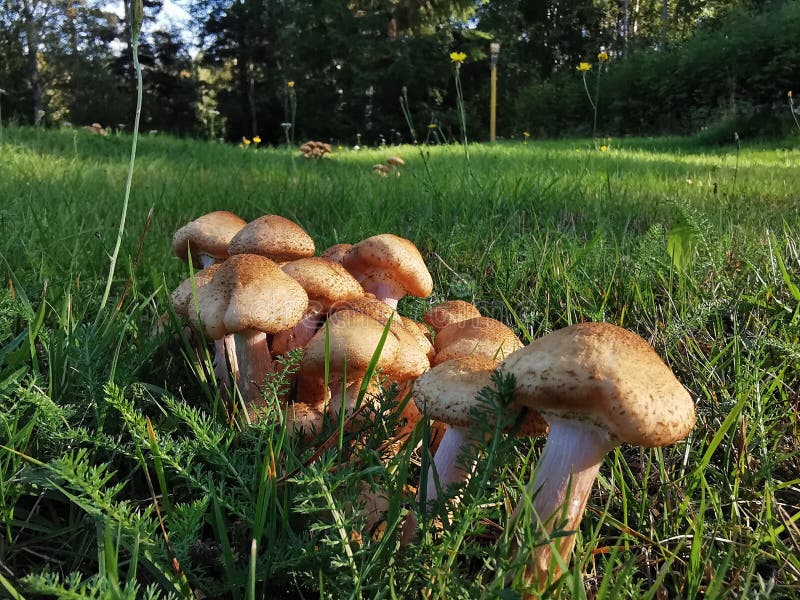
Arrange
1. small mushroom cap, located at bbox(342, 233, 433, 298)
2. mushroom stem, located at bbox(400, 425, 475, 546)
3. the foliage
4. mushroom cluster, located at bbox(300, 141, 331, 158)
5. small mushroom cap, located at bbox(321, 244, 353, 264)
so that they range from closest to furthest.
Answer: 1. mushroom stem, located at bbox(400, 425, 475, 546)
2. small mushroom cap, located at bbox(342, 233, 433, 298)
3. small mushroom cap, located at bbox(321, 244, 353, 264)
4. mushroom cluster, located at bbox(300, 141, 331, 158)
5. the foliage

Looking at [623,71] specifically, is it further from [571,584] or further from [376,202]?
[571,584]

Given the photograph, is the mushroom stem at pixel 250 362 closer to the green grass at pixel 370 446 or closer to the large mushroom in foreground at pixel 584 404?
the green grass at pixel 370 446

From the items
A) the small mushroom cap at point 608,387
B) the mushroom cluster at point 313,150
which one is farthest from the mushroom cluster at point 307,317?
the mushroom cluster at point 313,150

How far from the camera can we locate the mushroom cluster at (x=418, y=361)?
1.10 meters

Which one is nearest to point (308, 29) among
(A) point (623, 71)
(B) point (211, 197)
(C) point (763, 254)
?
(A) point (623, 71)

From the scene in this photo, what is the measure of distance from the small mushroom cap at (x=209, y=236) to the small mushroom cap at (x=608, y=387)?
58.7 inches

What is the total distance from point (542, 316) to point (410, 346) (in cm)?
81

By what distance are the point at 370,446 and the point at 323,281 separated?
0.69m

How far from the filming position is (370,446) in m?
1.28

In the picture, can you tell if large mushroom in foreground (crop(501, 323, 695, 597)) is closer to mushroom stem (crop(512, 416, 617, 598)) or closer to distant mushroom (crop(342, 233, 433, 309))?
mushroom stem (crop(512, 416, 617, 598))

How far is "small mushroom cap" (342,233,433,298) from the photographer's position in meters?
2.03

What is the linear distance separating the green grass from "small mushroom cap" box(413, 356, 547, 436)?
10 centimetres

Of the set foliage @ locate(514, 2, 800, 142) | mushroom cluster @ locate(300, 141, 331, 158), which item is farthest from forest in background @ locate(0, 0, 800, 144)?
mushroom cluster @ locate(300, 141, 331, 158)

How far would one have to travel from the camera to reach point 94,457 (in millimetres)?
1359
